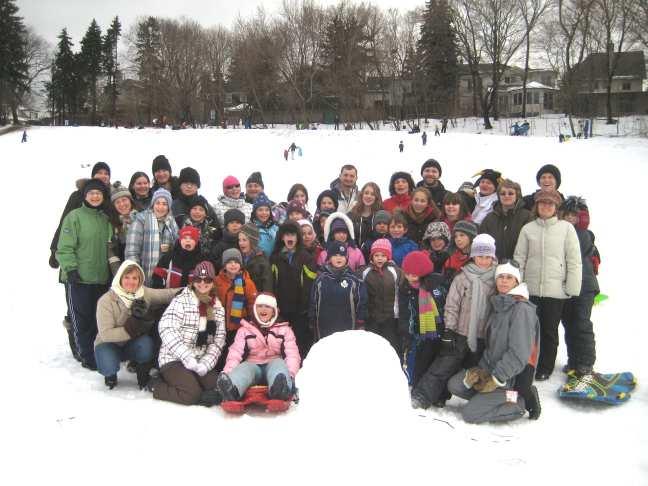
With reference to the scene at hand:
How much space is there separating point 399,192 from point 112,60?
68.2m

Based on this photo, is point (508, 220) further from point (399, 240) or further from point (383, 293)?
point (383, 293)

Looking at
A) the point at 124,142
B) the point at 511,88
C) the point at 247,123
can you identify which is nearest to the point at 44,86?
the point at 247,123

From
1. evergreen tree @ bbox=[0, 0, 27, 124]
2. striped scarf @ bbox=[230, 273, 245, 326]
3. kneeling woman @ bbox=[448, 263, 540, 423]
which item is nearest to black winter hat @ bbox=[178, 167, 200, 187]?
striped scarf @ bbox=[230, 273, 245, 326]

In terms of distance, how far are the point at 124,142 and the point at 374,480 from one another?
37.3m

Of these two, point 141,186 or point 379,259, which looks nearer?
point 379,259

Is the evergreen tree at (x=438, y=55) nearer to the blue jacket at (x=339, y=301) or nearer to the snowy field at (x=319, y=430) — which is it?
the snowy field at (x=319, y=430)

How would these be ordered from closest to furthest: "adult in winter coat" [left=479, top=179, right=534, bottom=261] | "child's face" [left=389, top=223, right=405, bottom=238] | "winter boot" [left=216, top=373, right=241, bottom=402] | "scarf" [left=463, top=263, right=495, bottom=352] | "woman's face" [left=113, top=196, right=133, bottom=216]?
1. "winter boot" [left=216, top=373, right=241, bottom=402]
2. "scarf" [left=463, top=263, right=495, bottom=352]
3. "adult in winter coat" [left=479, top=179, right=534, bottom=261]
4. "woman's face" [left=113, top=196, right=133, bottom=216]
5. "child's face" [left=389, top=223, right=405, bottom=238]

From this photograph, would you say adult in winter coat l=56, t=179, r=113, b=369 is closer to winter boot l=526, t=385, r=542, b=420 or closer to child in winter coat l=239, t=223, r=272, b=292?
child in winter coat l=239, t=223, r=272, b=292

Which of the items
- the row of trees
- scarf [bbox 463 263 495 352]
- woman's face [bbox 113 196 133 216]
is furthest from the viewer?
the row of trees

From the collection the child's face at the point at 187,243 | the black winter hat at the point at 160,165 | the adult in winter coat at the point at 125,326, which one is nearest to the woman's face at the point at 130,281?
the adult in winter coat at the point at 125,326

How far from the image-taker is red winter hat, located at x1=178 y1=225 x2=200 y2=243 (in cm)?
523

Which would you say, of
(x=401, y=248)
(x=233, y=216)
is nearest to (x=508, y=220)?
(x=401, y=248)

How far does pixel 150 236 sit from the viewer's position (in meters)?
5.41

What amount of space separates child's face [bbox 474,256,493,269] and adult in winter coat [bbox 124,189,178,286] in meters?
2.98
